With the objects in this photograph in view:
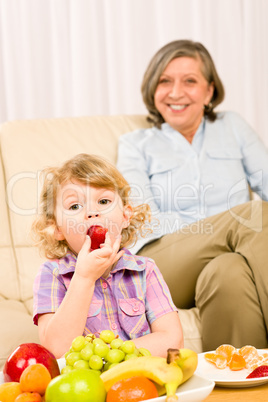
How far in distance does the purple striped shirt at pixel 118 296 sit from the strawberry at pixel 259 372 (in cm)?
36

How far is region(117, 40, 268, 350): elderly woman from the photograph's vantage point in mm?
1651

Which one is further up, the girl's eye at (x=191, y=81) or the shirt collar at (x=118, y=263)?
the girl's eye at (x=191, y=81)

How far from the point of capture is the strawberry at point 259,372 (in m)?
0.98

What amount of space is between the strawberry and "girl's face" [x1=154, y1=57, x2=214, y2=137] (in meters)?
1.54

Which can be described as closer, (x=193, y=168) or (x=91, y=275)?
(x=91, y=275)

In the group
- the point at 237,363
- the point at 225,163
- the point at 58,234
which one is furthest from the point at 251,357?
the point at 225,163

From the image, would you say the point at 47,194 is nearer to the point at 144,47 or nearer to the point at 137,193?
the point at 137,193

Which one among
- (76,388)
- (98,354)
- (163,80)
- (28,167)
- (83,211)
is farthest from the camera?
(163,80)

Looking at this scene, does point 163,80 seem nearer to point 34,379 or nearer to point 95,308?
point 95,308

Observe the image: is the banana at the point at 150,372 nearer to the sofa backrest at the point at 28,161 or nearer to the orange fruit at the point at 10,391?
the orange fruit at the point at 10,391

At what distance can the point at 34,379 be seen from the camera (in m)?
0.80

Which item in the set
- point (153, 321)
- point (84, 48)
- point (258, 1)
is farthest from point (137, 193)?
point (258, 1)

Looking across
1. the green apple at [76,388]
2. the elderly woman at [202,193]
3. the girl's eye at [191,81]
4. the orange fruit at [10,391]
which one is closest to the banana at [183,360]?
the green apple at [76,388]

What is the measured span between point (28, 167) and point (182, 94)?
755 millimetres
